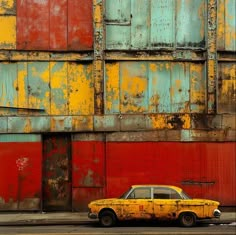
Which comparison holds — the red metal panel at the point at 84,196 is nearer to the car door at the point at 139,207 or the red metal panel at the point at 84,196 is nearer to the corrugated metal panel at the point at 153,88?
the corrugated metal panel at the point at 153,88

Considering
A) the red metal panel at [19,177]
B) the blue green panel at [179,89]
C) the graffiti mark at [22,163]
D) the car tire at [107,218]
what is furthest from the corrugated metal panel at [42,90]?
the car tire at [107,218]

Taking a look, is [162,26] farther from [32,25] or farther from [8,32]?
[8,32]

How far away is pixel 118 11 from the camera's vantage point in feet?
78.4

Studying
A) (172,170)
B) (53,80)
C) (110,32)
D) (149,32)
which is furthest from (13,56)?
(172,170)

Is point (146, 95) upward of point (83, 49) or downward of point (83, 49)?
downward

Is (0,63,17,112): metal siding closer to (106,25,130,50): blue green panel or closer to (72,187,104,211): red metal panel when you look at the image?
(106,25,130,50): blue green panel

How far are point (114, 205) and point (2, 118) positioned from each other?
7784 millimetres

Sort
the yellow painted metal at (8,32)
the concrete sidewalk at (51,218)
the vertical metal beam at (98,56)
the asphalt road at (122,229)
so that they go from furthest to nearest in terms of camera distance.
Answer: the yellow painted metal at (8,32)
the vertical metal beam at (98,56)
the concrete sidewalk at (51,218)
the asphalt road at (122,229)

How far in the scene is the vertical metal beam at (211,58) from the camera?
77.0 feet

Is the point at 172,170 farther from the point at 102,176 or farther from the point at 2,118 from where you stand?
the point at 2,118

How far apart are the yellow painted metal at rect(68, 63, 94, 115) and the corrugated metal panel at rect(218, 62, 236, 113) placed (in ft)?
18.6

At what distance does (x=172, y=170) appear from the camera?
23.6m

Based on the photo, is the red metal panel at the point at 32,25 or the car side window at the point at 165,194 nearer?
the car side window at the point at 165,194

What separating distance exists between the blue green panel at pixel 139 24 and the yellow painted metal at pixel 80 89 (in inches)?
93.6
